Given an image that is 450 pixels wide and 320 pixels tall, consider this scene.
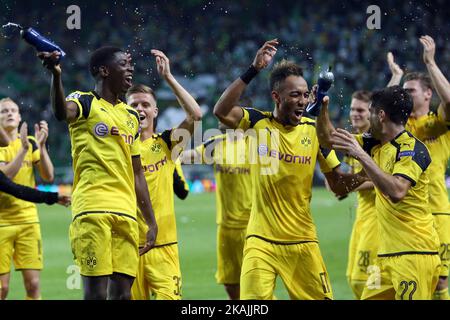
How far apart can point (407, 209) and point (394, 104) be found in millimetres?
794

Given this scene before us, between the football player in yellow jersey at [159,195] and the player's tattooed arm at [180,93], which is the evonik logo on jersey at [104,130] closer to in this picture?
the player's tattooed arm at [180,93]

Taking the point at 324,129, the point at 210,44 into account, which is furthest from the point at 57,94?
the point at 210,44

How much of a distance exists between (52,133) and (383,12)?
10.3 m

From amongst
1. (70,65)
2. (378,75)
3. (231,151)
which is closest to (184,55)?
(70,65)

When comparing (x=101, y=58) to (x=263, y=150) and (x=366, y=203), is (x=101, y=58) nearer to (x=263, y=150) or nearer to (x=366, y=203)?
(x=263, y=150)

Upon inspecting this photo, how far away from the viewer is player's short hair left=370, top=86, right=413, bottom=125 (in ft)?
22.7

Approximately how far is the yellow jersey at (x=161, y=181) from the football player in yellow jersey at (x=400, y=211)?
147 cm

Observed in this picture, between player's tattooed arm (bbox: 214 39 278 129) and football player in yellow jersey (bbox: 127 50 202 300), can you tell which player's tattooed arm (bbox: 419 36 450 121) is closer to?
player's tattooed arm (bbox: 214 39 278 129)

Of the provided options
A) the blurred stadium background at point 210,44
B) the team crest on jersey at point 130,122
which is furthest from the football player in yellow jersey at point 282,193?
the blurred stadium background at point 210,44

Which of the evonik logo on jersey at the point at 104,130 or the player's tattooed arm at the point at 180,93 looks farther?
the player's tattooed arm at the point at 180,93

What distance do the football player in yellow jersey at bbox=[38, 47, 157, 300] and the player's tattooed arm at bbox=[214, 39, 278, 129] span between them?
680 mm

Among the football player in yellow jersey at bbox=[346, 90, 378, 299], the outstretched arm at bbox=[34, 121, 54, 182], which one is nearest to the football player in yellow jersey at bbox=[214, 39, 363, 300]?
the football player in yellow jersey at bbox=[346, 90, 378, 299]

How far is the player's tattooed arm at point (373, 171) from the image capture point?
255 inches
